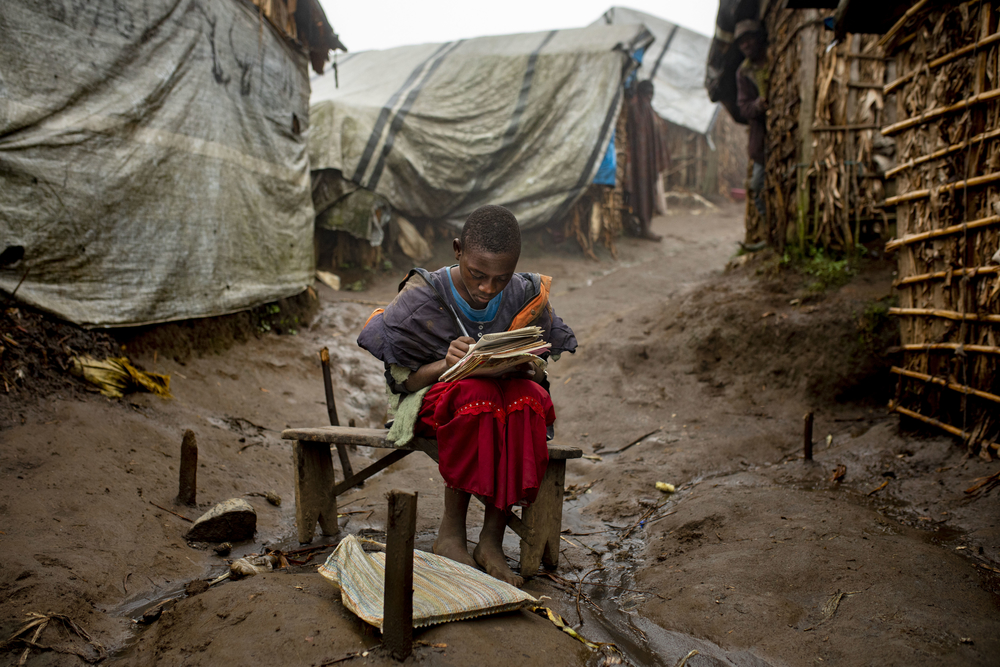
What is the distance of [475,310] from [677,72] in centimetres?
1523

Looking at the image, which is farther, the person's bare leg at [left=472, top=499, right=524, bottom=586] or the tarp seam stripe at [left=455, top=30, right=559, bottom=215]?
the tarp seam stripe at [left=455, top=30, right=559, bottom=215]

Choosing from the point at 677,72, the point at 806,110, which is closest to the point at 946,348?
the point at 806,110

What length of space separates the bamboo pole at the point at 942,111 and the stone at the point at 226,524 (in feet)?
12.2

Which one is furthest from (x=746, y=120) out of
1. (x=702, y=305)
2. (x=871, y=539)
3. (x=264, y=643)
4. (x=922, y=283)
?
(x=264, y=643)

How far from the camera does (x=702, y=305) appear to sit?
18.6ft

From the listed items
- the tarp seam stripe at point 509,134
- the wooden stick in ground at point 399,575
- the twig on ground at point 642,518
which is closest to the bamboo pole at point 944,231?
the twig on ground at point 642,518

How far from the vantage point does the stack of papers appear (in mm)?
1906

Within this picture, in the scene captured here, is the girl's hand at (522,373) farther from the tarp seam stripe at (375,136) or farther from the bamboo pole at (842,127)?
the tarp seam stripe at (375,136)

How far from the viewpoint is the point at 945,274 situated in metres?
2.92

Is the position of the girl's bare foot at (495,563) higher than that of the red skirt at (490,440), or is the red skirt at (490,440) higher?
A: the red skirt at (490,440)

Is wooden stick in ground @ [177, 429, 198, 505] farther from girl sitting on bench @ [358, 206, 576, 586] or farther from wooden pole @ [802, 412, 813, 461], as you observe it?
wooden pole @ [802, 412, 813, 461]

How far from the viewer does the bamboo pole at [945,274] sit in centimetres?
266

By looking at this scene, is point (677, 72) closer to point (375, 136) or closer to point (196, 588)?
point (375, 136)

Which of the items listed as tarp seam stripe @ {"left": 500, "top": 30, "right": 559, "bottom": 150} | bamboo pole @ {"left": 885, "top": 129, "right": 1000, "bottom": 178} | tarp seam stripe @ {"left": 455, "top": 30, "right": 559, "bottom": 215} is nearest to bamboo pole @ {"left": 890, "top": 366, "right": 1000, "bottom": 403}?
bamboo pole @ {"left": 885, "top": 129, "right": 1000, "bottom": 178}
